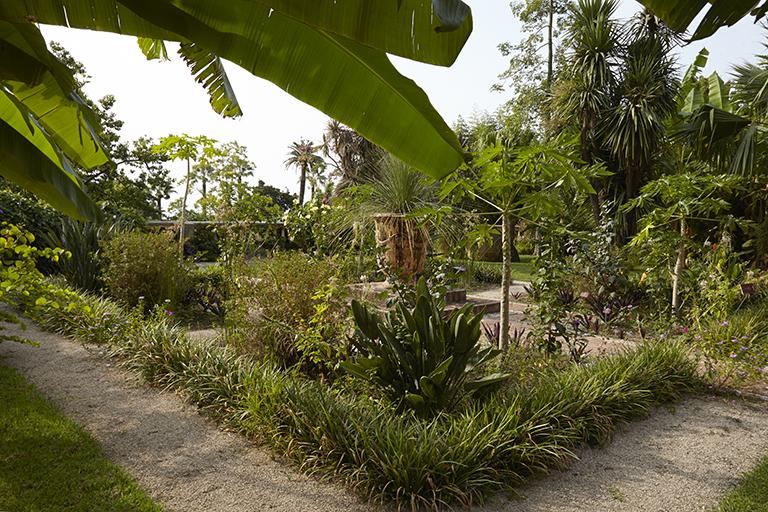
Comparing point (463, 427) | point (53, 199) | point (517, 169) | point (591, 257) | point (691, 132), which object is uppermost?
point (691, 132)

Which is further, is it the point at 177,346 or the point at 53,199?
the point at 177,346

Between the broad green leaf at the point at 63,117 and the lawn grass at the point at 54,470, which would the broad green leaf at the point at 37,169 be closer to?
the broad green leaf at the point at 63,117

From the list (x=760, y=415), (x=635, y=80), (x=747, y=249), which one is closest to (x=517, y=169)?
(x=760, y=415)

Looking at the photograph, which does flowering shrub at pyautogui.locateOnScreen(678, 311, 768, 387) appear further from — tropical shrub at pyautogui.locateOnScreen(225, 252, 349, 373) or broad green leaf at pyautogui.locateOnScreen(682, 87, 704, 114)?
broad green leaf at pyautogui.locateOnScreen(682, 87, 704, 114)

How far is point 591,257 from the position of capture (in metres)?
7.14

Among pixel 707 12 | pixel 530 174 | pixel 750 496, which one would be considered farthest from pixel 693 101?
pixel 707 12

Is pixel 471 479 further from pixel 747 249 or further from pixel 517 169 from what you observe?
pixel 747 249

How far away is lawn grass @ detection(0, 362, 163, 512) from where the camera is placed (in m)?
2.42

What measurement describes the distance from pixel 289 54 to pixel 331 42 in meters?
0.18

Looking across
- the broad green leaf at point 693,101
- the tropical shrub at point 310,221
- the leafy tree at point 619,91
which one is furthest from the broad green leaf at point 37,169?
the leafy tree at point 619,91

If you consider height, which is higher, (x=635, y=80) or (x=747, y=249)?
(x=635, y=80)

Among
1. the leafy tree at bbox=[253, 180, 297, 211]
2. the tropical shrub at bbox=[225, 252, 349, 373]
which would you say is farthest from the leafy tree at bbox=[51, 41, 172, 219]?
the leafy tree at bbox=[253, 180, 297, 211]

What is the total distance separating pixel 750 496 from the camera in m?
2.65

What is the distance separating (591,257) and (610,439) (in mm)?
4391
